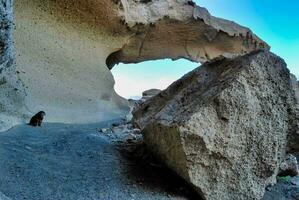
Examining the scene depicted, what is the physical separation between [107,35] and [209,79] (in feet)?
10.5

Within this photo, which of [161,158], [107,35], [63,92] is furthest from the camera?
[107,35]

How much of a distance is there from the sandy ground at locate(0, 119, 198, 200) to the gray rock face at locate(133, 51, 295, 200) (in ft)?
0.44

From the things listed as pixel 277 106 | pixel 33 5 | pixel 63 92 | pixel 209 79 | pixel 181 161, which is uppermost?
pixel 33 5

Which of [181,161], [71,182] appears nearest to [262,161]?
[181,161]

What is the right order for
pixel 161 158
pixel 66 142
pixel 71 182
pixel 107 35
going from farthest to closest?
pixel 107 35 < pixel 66 142 < pixel 161 158 < pixel 71 182

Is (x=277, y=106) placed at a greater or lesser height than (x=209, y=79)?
lesser

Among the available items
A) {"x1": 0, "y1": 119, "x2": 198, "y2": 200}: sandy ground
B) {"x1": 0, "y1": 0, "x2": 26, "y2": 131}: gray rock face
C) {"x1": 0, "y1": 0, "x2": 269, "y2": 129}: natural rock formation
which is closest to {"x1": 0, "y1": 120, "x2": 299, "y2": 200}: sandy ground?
{"x1": 0, "y1": 119, "x2": 198, "y2": 200}: sandy ground

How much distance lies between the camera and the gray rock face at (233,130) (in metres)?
1.75

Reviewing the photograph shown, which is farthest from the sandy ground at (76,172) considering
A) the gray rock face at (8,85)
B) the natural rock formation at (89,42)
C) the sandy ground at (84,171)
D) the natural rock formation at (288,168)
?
the natural rock formation at (288,168)

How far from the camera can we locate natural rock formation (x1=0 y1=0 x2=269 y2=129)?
384cm

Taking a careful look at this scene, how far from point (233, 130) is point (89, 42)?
11.1 ft

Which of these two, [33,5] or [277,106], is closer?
[277,106]

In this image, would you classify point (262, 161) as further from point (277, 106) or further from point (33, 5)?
point (33, 5)

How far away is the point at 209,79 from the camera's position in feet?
6.85
